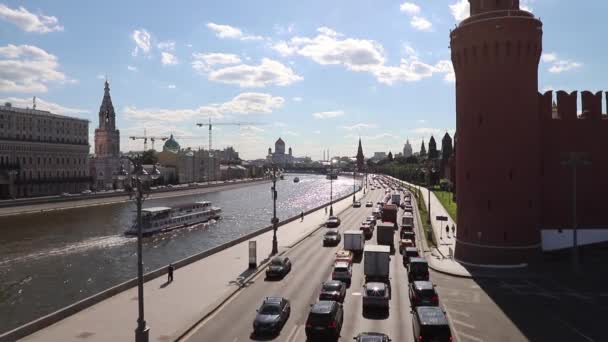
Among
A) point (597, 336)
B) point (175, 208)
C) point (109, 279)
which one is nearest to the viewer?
point (597, 336)

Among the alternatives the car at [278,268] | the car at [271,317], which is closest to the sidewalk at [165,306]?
the car at [278,268]

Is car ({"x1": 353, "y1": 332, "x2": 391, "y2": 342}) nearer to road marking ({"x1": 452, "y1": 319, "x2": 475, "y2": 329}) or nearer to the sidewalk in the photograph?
road marking ({"x1": 452, "y1": 319, "x2": 475, "y2": 329})

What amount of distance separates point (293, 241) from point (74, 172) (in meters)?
95.1

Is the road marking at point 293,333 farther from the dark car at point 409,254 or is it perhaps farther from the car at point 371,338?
the dark car at point 409,254

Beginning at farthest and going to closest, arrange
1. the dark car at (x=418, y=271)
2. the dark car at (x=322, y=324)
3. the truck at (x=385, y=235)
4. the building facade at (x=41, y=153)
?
the building facade at (x=41, y=153), the truck at (x=385, y=235), the dark car at (x=418, y=271), the dark car at (x=322, y=324)

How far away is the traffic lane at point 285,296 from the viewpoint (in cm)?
2112

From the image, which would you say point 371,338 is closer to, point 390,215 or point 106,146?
point 390,215

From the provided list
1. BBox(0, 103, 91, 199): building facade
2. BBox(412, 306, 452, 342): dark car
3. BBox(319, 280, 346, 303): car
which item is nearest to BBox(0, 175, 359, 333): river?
BBox(319, 280, 346, 303): car

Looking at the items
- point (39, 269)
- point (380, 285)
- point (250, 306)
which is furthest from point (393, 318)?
point (39, 269)

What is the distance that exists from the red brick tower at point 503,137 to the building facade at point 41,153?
Answer: 94.6 m

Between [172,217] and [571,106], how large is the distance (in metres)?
54.2

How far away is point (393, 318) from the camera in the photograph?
905 inches

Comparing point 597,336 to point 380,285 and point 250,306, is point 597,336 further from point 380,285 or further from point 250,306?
point 250,306

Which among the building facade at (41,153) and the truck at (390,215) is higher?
the building facade at (41,153)
